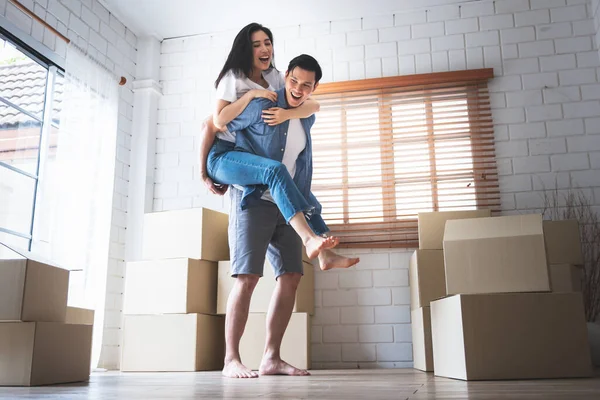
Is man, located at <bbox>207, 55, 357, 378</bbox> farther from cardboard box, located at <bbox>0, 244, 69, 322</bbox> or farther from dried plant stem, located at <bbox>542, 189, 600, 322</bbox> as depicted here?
dried plant stem, located at <bbox>542, 189, 600, 322</bbox>

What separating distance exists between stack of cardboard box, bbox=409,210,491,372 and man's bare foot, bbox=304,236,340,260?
1184mm

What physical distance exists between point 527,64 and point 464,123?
1.90ft

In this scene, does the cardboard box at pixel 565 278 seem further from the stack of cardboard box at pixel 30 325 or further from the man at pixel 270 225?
the stack of cardboard box at pixel 30 325

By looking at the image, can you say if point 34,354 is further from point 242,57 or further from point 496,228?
point 496,228

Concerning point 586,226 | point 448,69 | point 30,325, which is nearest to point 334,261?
point 30,325

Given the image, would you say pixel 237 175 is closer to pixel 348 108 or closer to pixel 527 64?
pixel 348 108

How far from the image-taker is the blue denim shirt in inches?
95.0

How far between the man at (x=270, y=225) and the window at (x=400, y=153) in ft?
4.70

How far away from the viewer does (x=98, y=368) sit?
3600mm

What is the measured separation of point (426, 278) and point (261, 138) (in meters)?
1.32

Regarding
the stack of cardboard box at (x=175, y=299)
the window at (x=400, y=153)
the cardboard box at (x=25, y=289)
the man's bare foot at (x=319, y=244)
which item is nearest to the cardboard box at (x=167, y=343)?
the stack of cardboard box at (x=175, y=299)

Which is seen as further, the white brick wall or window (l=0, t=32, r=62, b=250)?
the white brick wall

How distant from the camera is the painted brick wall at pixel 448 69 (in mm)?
3750

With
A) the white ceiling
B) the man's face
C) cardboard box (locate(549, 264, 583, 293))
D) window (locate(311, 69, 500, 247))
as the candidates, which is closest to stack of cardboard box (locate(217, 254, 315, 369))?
window (locate(311, 69, 500, 247))
